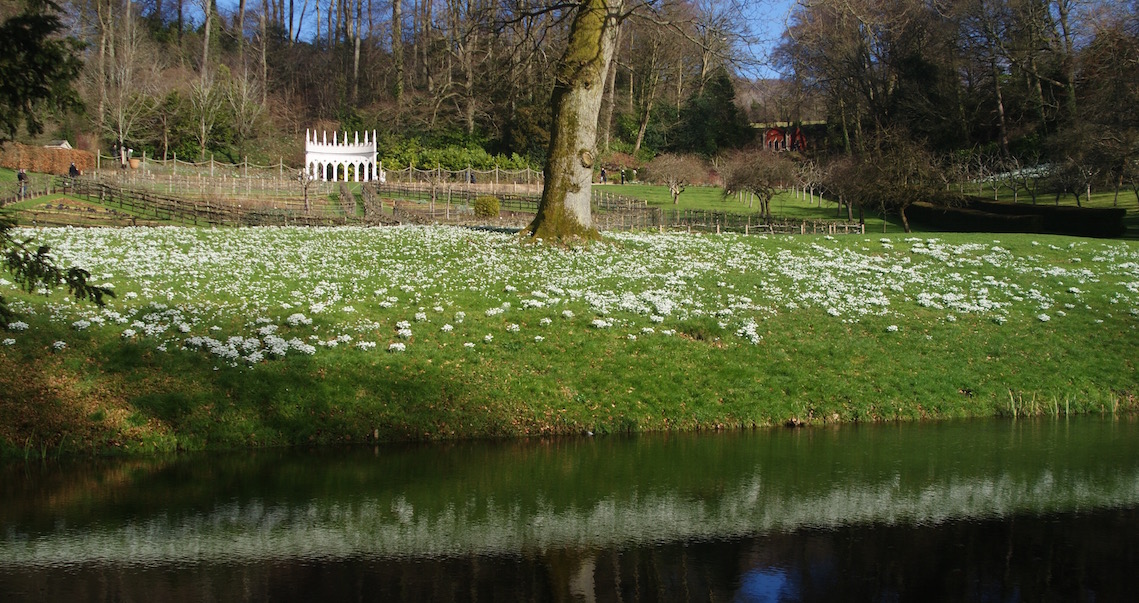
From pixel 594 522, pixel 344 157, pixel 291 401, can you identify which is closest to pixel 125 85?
pixel 344 157

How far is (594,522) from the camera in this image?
12273 millimetres

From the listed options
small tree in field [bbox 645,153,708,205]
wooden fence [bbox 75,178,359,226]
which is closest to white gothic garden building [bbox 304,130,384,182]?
small tree in field [bbox 645,153,708,205]

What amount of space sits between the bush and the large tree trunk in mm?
29895

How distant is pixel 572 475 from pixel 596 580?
4578 millimetres

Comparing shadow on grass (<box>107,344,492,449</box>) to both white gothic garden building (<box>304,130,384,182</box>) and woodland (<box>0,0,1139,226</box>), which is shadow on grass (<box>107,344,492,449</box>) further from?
white gothic garden building (<box>304,130,384,182</box>)

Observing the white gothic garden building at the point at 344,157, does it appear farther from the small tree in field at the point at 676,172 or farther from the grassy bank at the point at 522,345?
the grassy bank at the point at 522,345

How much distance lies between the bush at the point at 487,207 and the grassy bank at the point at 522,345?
29073mm

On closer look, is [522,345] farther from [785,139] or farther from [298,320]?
[785,139]

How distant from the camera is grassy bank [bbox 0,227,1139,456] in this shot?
17047 millimetres

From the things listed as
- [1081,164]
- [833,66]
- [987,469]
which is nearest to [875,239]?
[987,469]

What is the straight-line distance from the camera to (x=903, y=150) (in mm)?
54094

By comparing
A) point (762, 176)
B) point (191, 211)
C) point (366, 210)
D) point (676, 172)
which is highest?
point (676, 172)

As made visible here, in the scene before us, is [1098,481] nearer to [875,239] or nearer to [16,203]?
[875,239]

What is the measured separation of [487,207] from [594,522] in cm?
4799
